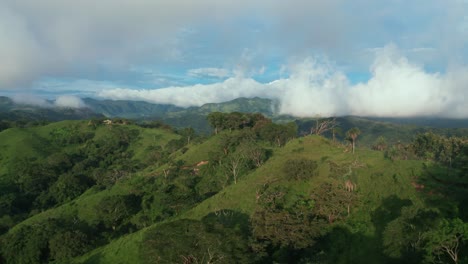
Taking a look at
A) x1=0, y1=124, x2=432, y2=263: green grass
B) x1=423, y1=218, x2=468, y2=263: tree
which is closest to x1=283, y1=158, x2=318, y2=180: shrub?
x1=0, y1=124, x2=432, y2=263: green grass

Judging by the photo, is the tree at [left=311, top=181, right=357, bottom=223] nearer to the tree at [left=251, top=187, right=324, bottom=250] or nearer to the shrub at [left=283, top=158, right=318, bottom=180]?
the tree at [left=251, top=187, right=324, bottom=250]

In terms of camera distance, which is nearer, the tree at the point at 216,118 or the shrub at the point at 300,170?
the shrub at the point at 300,170

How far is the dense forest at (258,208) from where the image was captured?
111ft

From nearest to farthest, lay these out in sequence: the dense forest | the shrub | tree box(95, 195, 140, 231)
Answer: the dense forest, the shrub, tree box(95, 195, 140, 231)

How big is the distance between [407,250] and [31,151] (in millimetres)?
140058

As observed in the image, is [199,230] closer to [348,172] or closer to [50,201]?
[348,172]

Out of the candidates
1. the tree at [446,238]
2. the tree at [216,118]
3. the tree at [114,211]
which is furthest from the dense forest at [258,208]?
the tree at [216,118]

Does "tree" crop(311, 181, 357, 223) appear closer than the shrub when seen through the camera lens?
Yes

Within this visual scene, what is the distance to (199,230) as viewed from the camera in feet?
113

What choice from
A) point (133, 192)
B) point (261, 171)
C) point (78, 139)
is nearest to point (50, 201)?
point (133, 192)

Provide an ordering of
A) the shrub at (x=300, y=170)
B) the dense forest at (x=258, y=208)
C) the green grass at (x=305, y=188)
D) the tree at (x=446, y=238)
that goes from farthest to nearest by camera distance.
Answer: the shrub at (x=300, y=170), the green grass at (x=305, y=188), the dense forest at (x=258, y=208), the tree at (x=446, y=238)

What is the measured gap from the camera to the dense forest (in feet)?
111

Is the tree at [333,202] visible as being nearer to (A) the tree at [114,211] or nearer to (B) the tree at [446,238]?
(B) the tree at [446,238]

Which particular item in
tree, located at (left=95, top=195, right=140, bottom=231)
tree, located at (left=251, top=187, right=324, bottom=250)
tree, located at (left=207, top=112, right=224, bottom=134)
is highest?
tree, located at (left=207, top=112, right=224, bottom=134)
